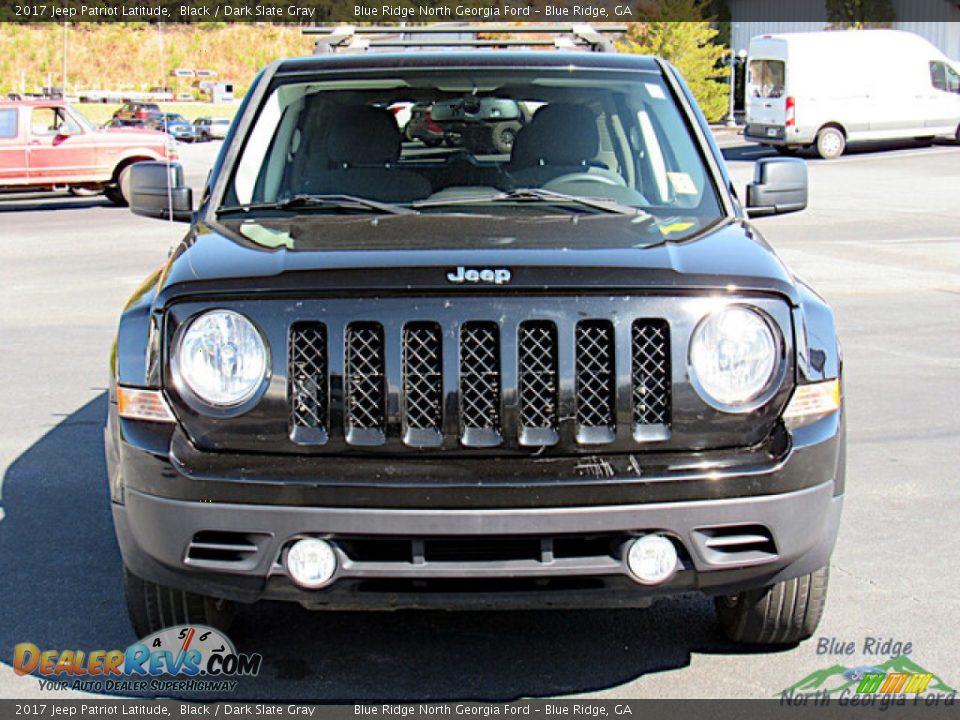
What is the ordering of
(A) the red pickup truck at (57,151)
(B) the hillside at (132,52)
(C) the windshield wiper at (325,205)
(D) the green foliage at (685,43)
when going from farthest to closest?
(B) the hillside at (132,52) < (D) the green foliage at (685,43) < (A) the red pickup truck at (57,151) < (C) the windshield wiper at (325,205)

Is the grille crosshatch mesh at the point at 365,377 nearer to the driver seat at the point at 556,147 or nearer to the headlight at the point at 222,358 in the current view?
the headlight at the point at 222,358

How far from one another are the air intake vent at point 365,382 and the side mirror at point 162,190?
1.92 m

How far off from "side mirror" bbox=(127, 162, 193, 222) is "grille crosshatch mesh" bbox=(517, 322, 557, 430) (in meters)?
2.14

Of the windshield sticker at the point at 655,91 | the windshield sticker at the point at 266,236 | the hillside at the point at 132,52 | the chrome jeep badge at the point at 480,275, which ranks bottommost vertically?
the chrome jeep badge at the point at 480,275

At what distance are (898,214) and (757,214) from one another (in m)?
14.6

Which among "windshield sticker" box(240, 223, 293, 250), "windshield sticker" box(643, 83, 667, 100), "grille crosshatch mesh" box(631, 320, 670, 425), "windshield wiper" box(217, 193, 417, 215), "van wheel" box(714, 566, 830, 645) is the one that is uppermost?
"windshield sticker" box(643, 83, 667, 100)

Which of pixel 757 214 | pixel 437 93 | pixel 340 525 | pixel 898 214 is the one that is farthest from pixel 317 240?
pixel 898 214

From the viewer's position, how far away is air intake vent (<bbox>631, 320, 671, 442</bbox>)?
3555 mm

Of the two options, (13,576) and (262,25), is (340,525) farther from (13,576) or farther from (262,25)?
(262,25)

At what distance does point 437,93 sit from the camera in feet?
17.9

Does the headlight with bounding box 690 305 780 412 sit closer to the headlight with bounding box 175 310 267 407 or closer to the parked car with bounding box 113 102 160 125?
the headlight with bounding box 175 310 267 407

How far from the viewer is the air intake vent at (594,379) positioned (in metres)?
3.54

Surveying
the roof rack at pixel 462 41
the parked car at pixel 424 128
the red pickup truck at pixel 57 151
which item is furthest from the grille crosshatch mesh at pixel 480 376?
the red pickup truck at pixel 57 151

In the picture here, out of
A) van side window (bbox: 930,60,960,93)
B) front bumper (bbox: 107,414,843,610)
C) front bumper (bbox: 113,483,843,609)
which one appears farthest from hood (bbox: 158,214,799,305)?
van side window (bbox: 930,60,960,93)
